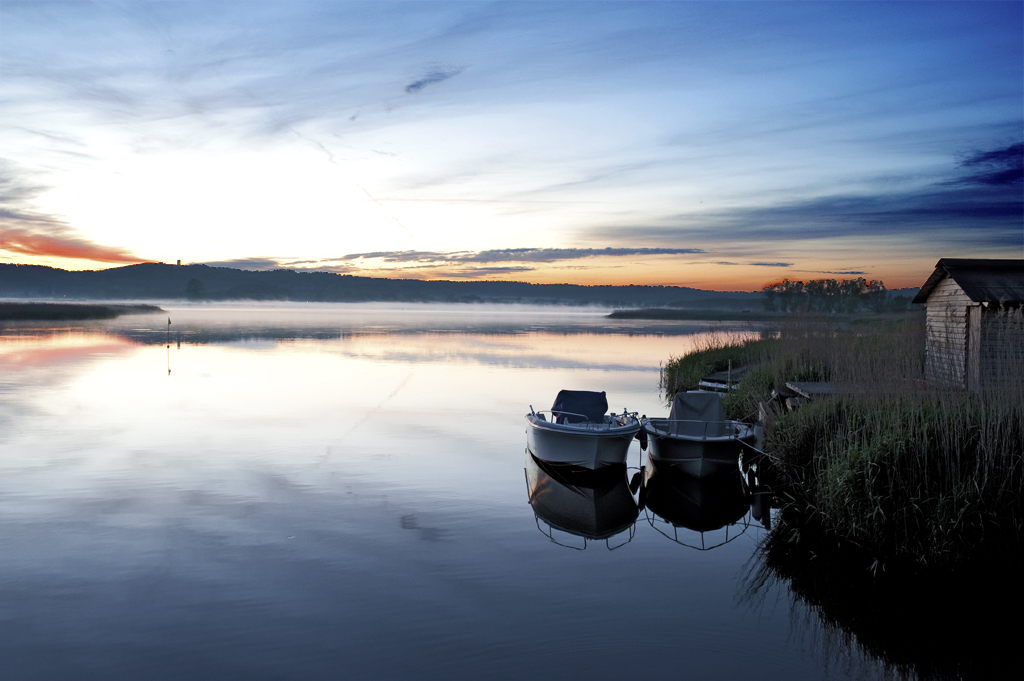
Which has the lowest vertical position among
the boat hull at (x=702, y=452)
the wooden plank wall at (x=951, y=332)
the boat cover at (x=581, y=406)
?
the boat hull at (x=702, y=452)

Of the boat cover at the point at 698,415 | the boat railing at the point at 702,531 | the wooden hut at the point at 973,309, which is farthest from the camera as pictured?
the wooden hut at the point at 973,309

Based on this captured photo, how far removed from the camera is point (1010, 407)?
30.3 ft

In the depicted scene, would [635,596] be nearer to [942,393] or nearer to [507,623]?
[507,623]

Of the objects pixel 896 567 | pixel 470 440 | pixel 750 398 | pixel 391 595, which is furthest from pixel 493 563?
pixel 750 398

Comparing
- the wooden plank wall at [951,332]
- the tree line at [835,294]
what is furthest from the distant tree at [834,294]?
the wooden plank wall at [951,332]

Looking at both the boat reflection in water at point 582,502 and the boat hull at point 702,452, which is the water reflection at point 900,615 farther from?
the boat hull at point 702,452

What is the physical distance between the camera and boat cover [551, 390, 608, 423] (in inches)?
621

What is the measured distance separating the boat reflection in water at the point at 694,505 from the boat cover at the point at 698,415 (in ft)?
3.48

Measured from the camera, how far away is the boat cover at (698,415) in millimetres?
15117

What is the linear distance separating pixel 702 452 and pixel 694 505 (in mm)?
1258

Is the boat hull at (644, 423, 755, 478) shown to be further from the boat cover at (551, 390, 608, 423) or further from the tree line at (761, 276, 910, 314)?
the tree line at (761, 276, 910, 314)

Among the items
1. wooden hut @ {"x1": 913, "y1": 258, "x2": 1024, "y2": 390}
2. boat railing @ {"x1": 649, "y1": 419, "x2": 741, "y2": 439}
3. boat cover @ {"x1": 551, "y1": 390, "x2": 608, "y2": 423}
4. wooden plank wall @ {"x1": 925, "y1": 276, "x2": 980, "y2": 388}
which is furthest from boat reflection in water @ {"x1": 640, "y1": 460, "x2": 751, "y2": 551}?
wooden plank wall @ {"x1": 925, "y1": 276, "x2": 980, "y2": 388}

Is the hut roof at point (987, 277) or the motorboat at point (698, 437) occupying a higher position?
the hut roof at point (987, 277)

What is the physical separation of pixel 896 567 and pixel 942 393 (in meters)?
2.61
